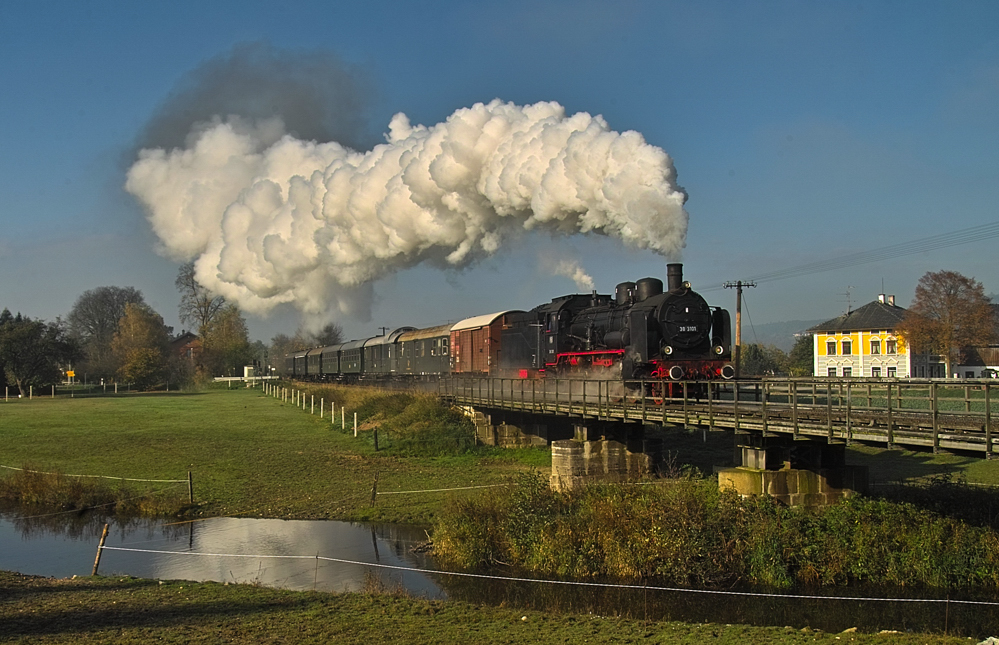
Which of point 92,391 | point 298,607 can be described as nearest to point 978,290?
point 298,607

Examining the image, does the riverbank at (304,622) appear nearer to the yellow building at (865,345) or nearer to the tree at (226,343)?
the yellow building at (865,345)

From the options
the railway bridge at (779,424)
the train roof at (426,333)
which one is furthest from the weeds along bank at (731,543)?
the train roof at (426,333)

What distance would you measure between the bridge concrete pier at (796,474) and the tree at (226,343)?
303 feet

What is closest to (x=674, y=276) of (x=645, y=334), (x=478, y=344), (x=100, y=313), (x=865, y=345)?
(x=645, y=334)

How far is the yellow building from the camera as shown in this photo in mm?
66250

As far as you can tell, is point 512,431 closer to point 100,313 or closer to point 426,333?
point 426,333

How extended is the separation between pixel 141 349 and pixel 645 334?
76446 millimetres

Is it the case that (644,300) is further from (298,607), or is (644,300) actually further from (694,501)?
(298,607)

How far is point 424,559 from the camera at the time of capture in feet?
63.0

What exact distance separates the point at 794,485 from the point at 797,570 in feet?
6.72

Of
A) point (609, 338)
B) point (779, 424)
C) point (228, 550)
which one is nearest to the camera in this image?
point (779, 424)

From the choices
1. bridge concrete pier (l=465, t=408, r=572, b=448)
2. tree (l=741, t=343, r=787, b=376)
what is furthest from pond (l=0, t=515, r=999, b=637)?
tree (l=741, t=343, r=787, b=376)

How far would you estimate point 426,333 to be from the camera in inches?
2131

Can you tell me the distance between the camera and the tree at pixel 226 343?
338 ft
